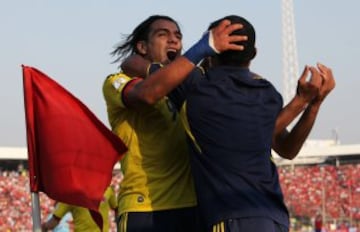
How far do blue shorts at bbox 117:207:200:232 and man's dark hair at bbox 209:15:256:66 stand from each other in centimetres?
104

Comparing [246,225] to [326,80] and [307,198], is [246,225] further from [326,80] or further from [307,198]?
[307,198]

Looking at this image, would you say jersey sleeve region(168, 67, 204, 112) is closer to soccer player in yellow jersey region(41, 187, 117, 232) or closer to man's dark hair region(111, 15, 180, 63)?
man's dark hair region(111, 15, 180, 63)

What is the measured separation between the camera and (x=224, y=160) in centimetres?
400

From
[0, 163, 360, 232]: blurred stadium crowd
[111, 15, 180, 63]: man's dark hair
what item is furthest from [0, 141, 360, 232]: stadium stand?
Answer: [111, 15, 180, 63]: man's dark hair

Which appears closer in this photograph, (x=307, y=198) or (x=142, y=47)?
(x=142, y=47)

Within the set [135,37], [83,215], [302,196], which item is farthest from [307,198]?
[135,37]

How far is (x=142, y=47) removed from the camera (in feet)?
16.8

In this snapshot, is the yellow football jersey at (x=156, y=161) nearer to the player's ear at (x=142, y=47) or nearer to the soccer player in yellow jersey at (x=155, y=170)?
the soccer player in yellow jersey at (x=155, y=170)

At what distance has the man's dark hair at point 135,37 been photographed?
16.8 ft

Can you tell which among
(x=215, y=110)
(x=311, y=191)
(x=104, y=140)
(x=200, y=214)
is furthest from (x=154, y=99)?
(x=311, y=191)

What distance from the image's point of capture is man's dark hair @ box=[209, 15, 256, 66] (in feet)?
13.5

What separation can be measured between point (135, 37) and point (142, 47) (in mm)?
133

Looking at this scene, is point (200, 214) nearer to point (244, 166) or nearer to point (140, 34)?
point (244, 166)

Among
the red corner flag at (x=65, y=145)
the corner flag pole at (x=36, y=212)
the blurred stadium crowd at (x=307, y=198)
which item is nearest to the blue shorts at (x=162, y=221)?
the red corner flag at (x=65, y=145)
